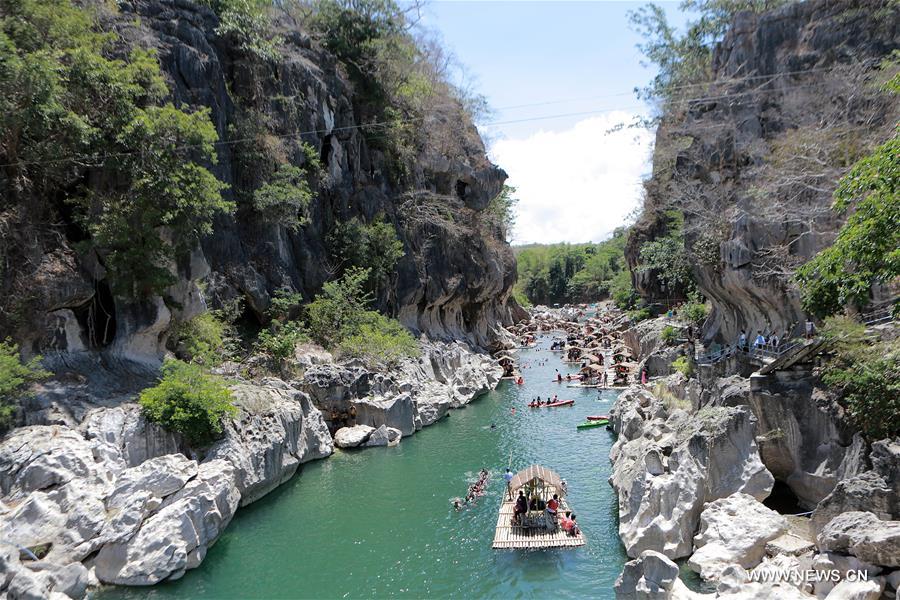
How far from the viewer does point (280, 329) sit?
23.3m

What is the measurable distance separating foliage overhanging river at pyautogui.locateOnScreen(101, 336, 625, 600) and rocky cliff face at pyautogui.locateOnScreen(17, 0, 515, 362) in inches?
276

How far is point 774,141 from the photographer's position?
20.2 meters

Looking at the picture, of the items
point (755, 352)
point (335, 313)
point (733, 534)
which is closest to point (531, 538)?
point (733, 534)

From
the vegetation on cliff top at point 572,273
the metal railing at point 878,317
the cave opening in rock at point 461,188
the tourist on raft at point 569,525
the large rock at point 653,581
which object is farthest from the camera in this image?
the vegetation on cliff top at point 572,273

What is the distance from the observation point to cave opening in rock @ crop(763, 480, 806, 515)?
13234mm

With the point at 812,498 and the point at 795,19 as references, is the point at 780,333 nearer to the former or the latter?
the point at 812,498

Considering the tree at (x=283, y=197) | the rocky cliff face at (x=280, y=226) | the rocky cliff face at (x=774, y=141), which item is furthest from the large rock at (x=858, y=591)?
the tree at (x=283, y=197)

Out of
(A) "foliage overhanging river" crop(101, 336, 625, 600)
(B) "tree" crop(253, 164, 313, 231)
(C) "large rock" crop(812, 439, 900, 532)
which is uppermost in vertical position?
(B) "tree" crop(253, 164, 313, 231)

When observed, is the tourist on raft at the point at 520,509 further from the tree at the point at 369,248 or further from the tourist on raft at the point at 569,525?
the tree at the point at 369,248

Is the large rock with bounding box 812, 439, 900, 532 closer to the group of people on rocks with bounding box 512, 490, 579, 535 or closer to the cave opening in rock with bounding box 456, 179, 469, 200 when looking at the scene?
the group of people on rocks with bounding box 512, 490, 579, 535

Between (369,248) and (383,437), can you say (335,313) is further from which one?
(383,437)

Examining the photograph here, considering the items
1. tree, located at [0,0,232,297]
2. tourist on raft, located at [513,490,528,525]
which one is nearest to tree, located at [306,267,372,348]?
tree, located at [0,0,232,297]

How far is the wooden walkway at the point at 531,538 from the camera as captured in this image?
501 inches

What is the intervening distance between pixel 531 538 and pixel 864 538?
6342 millimetres
